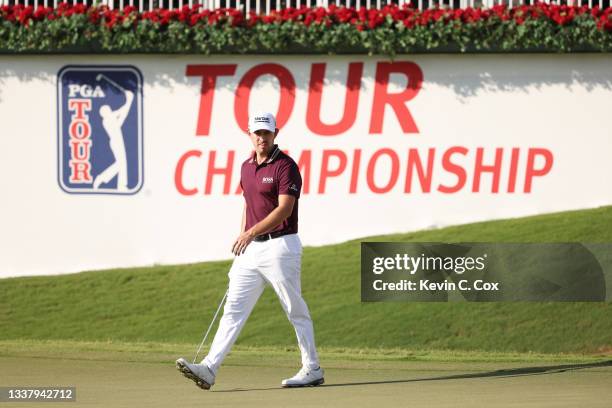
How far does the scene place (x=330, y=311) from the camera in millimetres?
14141

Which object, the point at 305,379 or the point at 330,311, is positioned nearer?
the point at 305,379

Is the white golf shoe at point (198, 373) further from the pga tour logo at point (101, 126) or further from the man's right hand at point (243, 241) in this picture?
the pga tour logo at point (101, 126)

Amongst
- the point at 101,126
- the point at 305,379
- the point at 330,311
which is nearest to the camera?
the point at 305,379

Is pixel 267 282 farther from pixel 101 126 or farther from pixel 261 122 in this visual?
pixel 101 126

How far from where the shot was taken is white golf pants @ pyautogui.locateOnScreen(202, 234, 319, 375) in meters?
9.30

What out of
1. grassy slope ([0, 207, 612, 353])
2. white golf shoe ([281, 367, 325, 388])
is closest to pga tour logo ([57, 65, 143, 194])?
grassy slope ([0, 207, 612, 353])

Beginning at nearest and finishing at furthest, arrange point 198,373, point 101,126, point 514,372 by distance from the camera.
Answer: point 198,373, point 514,372, point 101,126

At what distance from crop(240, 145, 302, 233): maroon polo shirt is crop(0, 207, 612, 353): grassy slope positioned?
422 cm

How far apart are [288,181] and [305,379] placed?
142 centimetres

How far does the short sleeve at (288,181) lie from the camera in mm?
9219

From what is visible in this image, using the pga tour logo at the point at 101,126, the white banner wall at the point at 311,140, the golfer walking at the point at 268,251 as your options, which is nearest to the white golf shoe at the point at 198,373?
the golfer walking at the point at 268,251

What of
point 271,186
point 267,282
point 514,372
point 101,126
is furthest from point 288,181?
point 101,126

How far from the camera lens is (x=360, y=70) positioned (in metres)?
15.5

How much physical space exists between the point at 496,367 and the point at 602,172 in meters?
5.31
